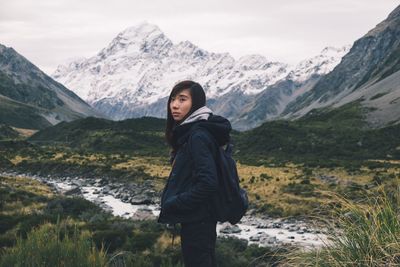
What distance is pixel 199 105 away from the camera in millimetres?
5422

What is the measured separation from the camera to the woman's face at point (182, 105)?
539 cm

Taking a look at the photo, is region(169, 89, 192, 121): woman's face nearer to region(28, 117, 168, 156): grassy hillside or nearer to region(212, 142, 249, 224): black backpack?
region(212, 142, 249, 224): black backpack

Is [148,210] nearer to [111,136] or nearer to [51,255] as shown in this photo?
[51,255]

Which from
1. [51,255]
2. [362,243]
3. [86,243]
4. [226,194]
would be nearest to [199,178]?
[226,194]

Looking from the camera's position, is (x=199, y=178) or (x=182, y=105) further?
(x=182, y=105)

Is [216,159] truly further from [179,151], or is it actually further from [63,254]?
[63,254]

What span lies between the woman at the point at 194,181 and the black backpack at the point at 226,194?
0.08m

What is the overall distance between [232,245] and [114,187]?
2825 centimetres

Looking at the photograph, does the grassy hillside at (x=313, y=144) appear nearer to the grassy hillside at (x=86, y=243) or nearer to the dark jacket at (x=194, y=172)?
the grassy hillside at (x=86, y=243)

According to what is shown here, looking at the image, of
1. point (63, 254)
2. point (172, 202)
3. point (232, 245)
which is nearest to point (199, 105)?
point (172, 202)

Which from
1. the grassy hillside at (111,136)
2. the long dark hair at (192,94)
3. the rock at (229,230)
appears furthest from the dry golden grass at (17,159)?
the long dark hair at (192,94)

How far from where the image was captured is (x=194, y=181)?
196 inches

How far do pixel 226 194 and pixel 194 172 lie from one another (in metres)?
0.48

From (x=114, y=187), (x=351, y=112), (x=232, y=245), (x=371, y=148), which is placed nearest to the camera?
(x=232, y=245)
